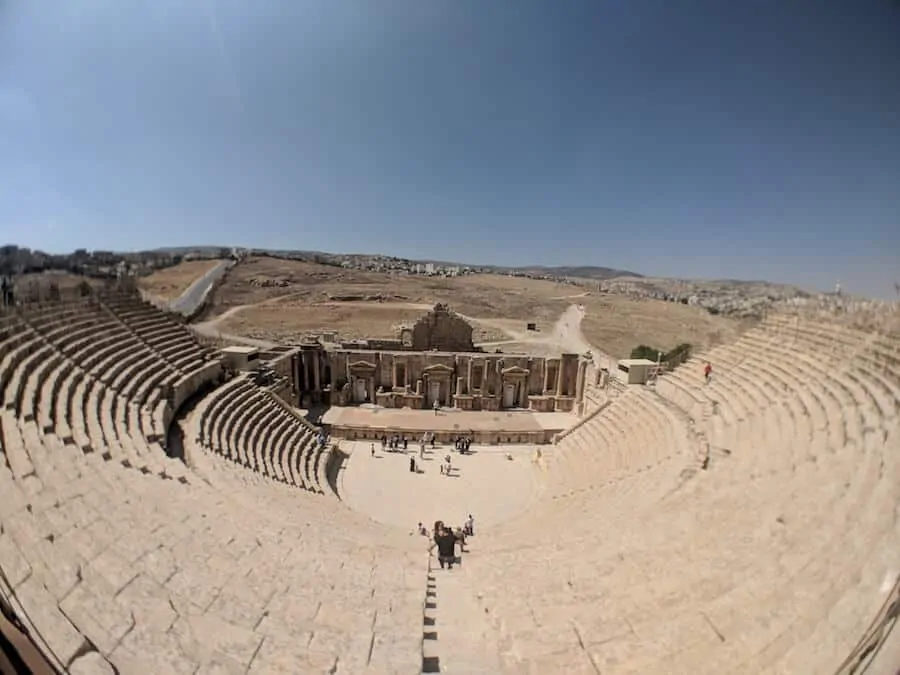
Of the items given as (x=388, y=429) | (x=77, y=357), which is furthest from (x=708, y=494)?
(x=77, y=357)

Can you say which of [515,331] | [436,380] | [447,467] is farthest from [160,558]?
[515,331]

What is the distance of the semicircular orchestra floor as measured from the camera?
1545cm

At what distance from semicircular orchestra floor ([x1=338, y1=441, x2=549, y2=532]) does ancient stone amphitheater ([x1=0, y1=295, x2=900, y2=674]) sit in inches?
54.5

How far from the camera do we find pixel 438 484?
1758cm

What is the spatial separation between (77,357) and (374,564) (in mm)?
12652

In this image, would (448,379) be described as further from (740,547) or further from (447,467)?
(740,547)

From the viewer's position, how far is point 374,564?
9008mm

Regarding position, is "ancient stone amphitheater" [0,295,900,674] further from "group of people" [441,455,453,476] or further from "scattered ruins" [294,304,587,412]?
"scattered ruins" [294,304,587,412]

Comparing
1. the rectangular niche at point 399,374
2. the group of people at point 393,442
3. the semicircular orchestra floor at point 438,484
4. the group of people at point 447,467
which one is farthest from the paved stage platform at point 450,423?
the group of people at point 447,467

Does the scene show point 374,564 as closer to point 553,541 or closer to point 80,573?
point 553,541

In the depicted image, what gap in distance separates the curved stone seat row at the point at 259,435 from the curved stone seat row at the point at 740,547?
8.19 meters

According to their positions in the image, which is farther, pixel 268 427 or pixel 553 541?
pixel 268 427

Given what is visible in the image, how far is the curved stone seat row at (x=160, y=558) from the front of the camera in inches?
191

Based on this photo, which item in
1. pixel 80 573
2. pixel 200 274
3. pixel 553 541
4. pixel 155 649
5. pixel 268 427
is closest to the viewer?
pixel 155 649
